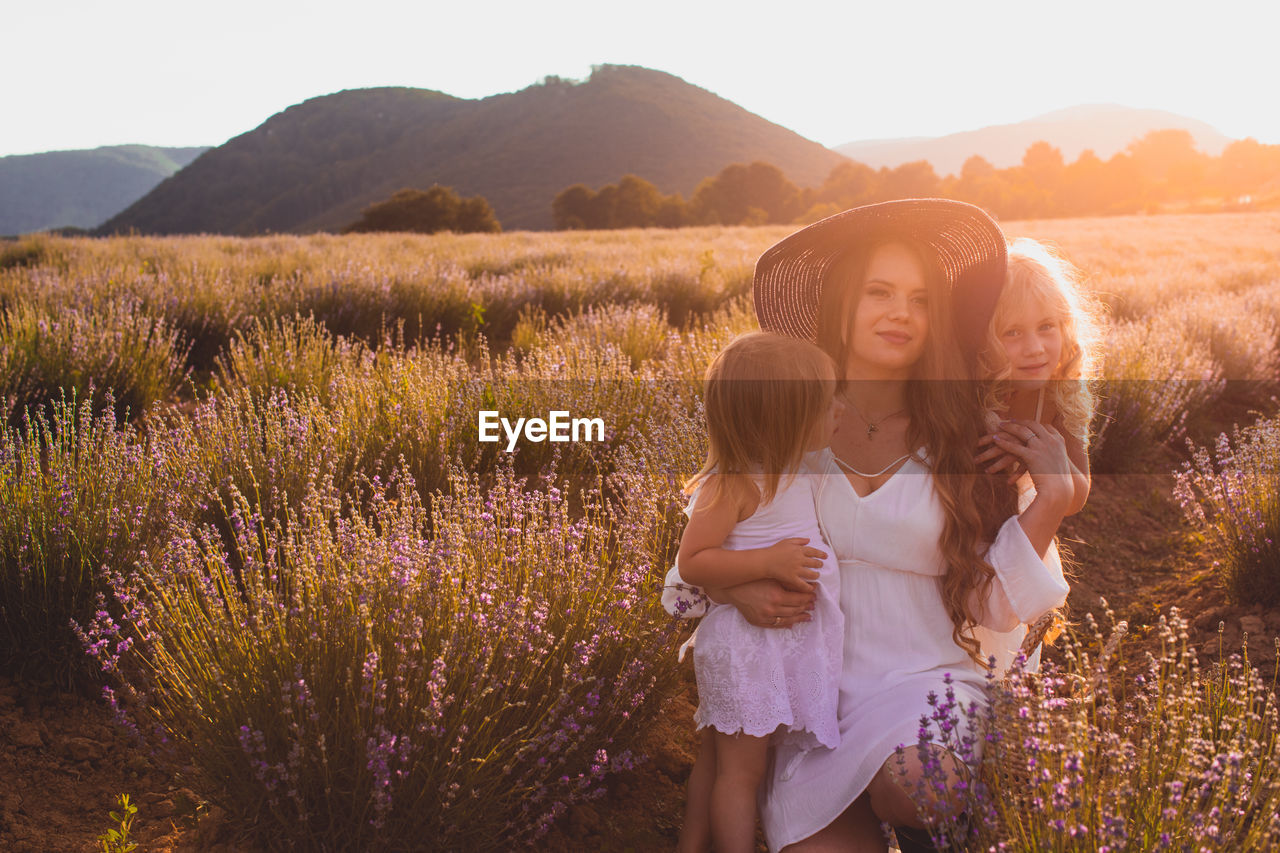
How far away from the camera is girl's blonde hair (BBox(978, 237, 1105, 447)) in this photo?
2.38m

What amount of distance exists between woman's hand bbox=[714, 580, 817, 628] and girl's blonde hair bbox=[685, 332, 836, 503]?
0.72 feet

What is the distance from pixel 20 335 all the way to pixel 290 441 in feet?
8.20

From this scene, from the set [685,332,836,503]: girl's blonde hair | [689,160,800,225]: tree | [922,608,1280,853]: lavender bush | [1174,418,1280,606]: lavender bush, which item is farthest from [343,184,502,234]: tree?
[922,608,1280,853]: lavender bush

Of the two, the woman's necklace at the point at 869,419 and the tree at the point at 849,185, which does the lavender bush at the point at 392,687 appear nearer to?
the woman's necklace at the point at 869,419

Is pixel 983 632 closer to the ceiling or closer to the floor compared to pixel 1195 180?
closer to the floor

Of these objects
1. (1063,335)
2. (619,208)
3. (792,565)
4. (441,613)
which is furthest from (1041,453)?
(619,208)

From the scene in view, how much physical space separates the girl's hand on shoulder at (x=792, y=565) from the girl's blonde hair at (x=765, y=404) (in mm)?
145

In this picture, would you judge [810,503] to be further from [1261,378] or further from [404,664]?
[1261,378]

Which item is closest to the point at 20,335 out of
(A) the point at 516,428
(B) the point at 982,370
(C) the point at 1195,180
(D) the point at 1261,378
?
(A) the point at 516,428

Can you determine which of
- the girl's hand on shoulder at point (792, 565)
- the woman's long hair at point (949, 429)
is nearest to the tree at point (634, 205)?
the woman's long hair at point (949, 429)

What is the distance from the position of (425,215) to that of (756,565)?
43.5 meters

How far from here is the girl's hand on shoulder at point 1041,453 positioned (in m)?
2.04

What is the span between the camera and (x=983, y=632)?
2193 millimetres

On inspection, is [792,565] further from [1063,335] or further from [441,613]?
[1063,335]
